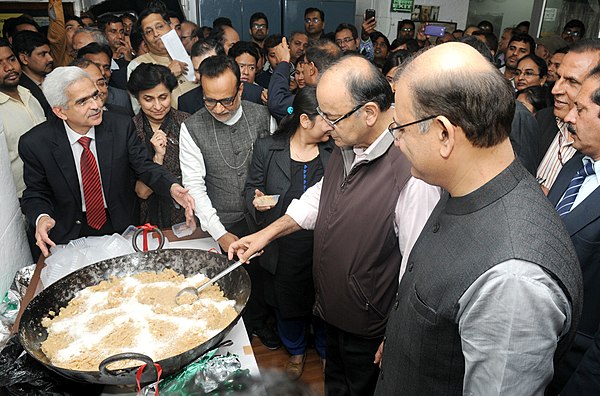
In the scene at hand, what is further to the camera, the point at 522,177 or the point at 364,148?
the point at 364,148

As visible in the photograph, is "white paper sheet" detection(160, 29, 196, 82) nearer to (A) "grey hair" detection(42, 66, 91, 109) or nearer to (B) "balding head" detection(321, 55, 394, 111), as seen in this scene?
(A) "grey hair" detection(42, 66, 91, 109)

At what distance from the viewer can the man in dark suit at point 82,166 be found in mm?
2068

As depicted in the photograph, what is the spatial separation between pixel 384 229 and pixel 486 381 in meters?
0.73

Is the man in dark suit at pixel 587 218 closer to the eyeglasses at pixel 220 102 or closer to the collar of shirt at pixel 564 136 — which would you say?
the collar of shirt at pixel 564 136

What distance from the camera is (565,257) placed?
2.80 ft

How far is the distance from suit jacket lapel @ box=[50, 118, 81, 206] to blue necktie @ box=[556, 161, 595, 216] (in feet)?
7.04

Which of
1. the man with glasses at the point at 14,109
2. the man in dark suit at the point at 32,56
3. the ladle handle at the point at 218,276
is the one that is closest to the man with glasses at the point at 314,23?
the man in dark suit at the point at 32,56

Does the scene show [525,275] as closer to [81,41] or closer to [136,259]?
[136,259]

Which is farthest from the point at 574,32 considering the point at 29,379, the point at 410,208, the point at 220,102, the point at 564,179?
the point at 29,379

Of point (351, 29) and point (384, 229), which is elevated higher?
point (351, 29)

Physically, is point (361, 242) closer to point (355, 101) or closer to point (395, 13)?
point (355, 101)

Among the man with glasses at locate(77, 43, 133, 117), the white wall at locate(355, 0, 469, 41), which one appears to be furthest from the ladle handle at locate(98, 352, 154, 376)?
the white wall at locate(355, 0, 469, 41)

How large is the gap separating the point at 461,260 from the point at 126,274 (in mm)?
1249

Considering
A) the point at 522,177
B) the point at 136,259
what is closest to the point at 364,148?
the point at 522,177
